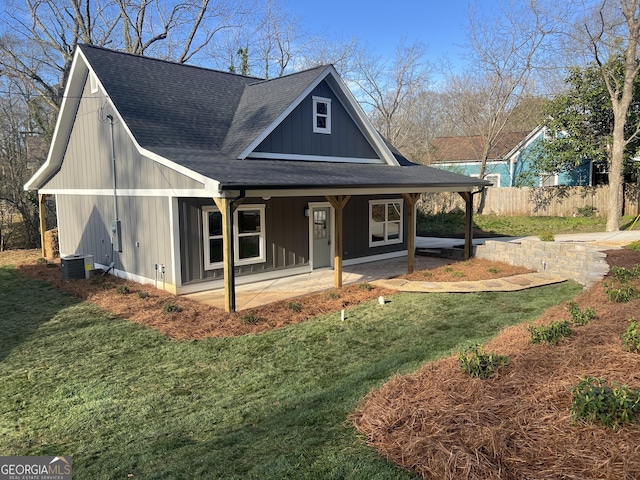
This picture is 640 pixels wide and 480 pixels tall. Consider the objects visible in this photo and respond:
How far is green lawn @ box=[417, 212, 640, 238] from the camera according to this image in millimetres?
20766

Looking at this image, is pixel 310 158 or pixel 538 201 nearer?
pixel 310 158

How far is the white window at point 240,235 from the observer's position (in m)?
10.8

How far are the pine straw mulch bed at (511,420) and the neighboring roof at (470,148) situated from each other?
87.3 ft

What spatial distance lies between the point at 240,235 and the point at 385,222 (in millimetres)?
5706

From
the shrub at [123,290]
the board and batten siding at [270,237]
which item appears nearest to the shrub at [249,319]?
the board and batten siding at [270,237]

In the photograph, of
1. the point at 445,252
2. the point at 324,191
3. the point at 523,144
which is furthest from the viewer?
A: the point at 523,144

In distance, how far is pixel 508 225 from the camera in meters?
22.8

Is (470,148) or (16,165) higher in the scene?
(470,148)

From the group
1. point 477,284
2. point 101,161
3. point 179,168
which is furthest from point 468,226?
point 101,161

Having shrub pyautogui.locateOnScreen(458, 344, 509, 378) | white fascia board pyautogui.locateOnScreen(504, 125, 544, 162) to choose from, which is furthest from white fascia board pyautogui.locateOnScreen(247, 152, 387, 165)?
white fascia board pyautogui.locateOnScreen(504, 125, 544, 162)

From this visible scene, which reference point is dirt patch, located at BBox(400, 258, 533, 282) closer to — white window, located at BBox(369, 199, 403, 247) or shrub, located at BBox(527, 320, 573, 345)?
white window, located at BBox(369, 199, 403, 247)

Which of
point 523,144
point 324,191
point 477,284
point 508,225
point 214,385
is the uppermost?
point 523,144

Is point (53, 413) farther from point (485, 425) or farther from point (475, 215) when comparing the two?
point (475, 215)

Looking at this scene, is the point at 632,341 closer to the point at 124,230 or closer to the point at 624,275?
the point at 624,275
